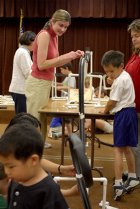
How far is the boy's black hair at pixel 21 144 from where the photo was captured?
117 cm

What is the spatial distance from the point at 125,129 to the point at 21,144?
5.94 feet

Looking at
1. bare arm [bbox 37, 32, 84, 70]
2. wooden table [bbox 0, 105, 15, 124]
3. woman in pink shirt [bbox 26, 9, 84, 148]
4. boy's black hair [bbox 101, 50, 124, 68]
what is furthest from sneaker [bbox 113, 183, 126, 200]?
wooden table [bbox 0, 105, 15, 124]

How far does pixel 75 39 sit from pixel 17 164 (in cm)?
736

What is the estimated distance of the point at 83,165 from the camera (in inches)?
45.8

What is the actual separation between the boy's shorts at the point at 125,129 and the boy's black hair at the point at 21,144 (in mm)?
1740

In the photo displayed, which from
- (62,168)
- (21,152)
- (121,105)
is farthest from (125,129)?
(21,152)

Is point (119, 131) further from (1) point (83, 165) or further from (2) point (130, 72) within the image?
(1) point (83, 165)

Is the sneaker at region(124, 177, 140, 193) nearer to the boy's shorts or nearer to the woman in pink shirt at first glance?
the boy's shorts

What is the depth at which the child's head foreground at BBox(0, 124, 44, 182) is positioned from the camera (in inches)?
46.2

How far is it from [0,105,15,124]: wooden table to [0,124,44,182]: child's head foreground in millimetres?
5153

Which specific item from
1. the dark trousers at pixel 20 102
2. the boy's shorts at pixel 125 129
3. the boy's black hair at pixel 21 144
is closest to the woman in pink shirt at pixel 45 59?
the boy's shorts at pixel 125 129

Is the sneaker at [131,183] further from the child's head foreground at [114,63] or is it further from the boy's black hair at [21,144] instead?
the boy's black hair at [21,144]

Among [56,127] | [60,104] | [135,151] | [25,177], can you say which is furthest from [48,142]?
[25,177]

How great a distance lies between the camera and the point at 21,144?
1169mm
